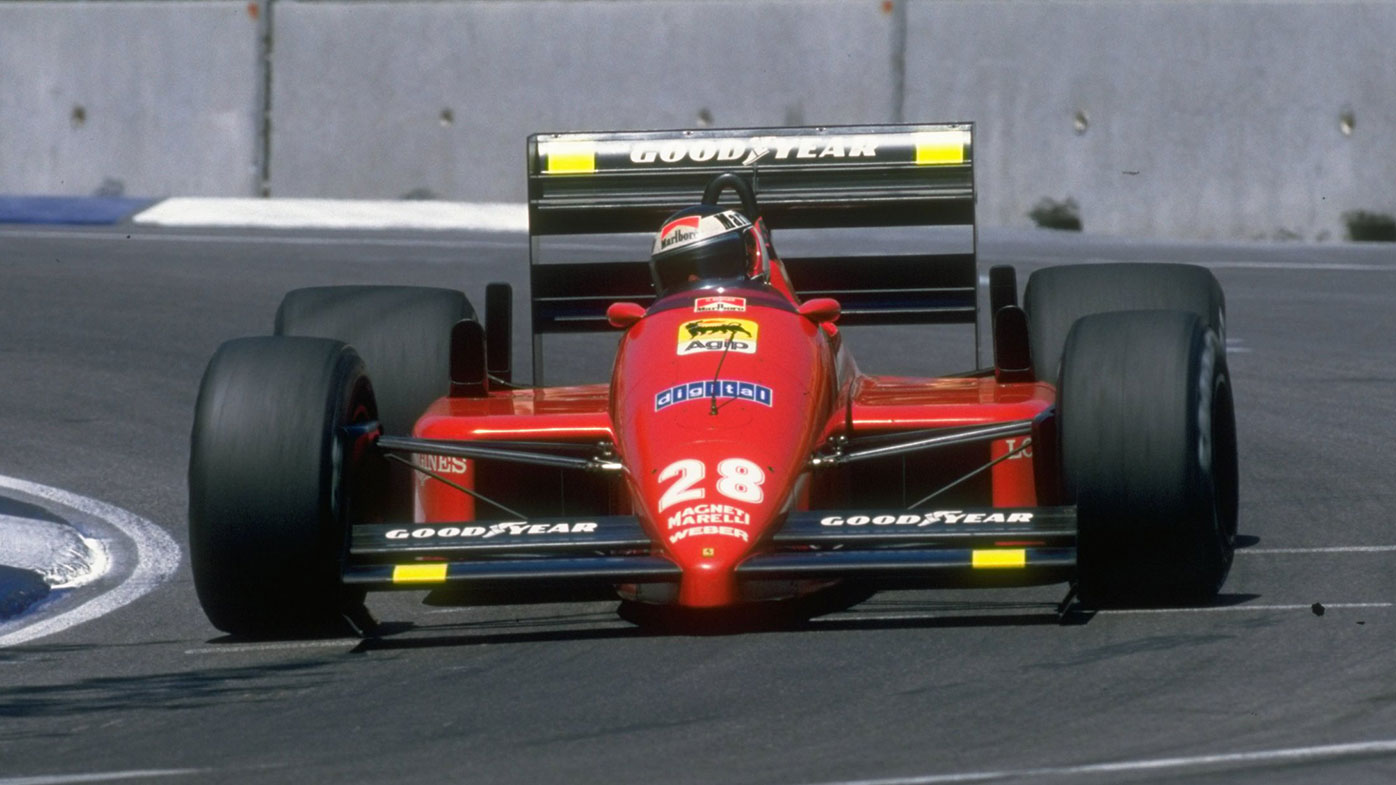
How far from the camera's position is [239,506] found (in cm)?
745

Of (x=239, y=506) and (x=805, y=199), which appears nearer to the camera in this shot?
(x=239, y=506)

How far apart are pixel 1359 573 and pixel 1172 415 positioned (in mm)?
1138

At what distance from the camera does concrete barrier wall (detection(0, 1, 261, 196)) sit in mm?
21375

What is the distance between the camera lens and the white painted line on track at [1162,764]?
552 cm

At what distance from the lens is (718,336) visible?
824 cm

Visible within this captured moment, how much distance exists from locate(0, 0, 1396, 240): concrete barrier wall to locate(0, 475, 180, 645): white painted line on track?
10.4 m

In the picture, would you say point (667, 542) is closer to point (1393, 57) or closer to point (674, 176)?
point (674, 176)

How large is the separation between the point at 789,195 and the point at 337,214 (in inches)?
415

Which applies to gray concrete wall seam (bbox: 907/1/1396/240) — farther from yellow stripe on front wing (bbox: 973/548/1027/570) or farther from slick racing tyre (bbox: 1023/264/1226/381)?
yellow stripe on front wing (bbox: 973/548/1027/570)

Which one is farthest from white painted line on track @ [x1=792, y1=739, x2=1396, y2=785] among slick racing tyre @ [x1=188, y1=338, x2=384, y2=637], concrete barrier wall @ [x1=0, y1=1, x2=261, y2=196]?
concrete barrier wall @ [x1=0, y1=1, x2=261, y2=196]

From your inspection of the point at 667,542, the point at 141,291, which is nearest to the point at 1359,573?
the point at 667,542

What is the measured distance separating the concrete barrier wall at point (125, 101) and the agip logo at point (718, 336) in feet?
44.6

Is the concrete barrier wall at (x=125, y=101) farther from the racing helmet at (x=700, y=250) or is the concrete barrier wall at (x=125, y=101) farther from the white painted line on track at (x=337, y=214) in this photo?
the racing helmet at (x=700, y=250)

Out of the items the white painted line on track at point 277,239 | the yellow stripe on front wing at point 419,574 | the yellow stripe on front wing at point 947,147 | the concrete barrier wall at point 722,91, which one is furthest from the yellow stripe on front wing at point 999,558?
the concrete barrier wall at point 722,91
